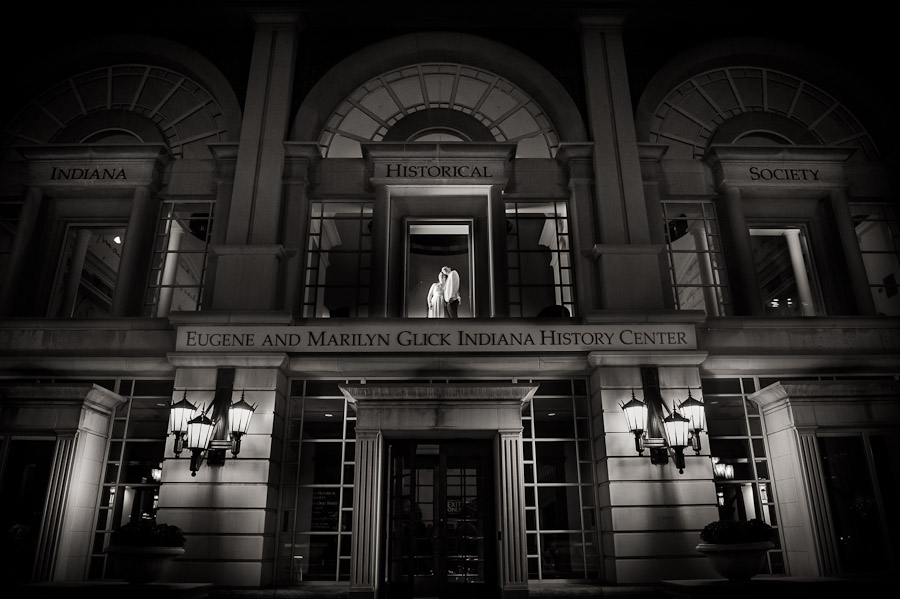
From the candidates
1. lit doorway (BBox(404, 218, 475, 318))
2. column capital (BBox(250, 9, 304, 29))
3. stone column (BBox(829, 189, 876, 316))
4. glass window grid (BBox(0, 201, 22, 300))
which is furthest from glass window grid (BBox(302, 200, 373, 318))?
stone column (BBox(829, 189, 876, 316))

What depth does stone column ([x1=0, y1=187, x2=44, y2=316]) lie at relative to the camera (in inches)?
531

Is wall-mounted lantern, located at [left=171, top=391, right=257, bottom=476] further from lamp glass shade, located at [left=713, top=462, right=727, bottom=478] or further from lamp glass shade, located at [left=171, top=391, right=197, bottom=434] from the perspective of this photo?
lamp glass shade, located at [left=713, top=462, right=727, bottom=478]

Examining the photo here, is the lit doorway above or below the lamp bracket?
above

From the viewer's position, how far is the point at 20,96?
619 inches

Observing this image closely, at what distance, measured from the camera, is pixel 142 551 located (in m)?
9.01

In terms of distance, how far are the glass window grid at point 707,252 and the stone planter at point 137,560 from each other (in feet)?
35.5

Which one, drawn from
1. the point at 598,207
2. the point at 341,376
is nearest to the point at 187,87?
the point at 341,376

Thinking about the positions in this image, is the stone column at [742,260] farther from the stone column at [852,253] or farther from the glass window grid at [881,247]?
the glass window grid at [881,247]

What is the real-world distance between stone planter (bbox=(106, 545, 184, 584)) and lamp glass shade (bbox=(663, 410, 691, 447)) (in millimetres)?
8083

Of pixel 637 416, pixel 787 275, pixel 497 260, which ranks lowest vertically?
pixel 637 416

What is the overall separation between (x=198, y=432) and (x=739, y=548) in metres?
8.53

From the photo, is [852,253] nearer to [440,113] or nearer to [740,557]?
[740,557]

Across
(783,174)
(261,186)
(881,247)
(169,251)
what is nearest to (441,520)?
(261,186)

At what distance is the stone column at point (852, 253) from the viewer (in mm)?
13633
